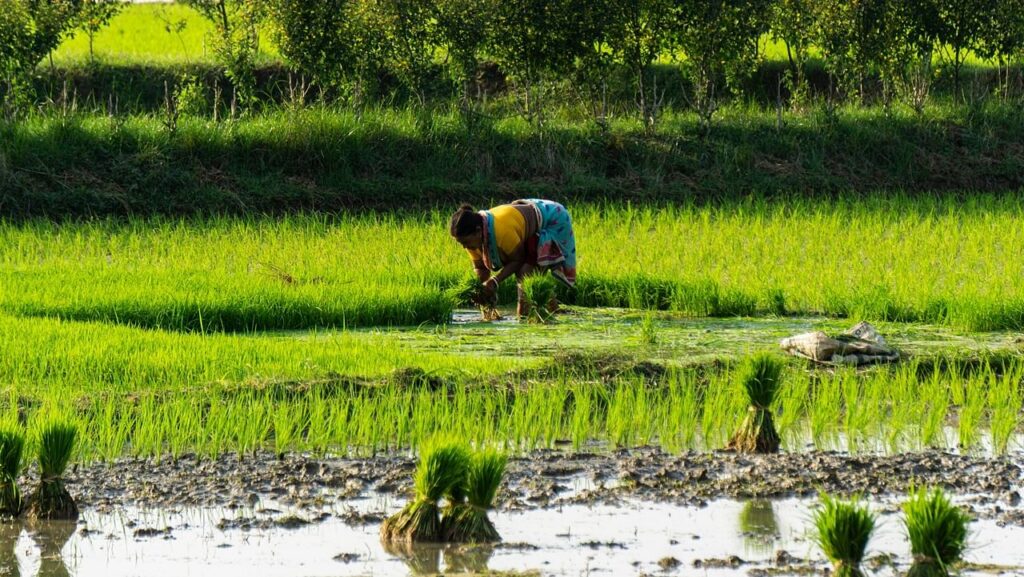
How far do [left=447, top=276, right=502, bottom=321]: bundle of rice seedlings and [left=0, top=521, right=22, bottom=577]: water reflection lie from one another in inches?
148

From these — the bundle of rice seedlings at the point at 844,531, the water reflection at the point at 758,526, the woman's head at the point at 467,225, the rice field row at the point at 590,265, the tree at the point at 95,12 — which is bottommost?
the rice field row at the point at 590,265

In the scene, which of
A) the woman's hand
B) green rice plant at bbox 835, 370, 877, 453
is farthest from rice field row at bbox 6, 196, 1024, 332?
green rice plant at bbox 835, 370, 877, 453

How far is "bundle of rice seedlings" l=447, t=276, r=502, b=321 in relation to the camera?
7848 mm

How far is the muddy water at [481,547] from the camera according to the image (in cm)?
390

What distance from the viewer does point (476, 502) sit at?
13.2 feet

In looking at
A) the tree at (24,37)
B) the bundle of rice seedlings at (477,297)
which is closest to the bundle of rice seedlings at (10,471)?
the bundle of rice seedlings at (477,297)

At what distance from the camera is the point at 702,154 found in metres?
14.9

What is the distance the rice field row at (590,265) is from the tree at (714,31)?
2775 millimetres

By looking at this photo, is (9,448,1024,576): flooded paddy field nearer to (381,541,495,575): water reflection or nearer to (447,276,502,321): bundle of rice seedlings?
(381,541,495,575): water reflection

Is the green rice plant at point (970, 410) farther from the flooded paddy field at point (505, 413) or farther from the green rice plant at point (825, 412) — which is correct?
the green rice plant at point (825, 412)

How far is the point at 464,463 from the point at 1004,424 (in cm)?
246

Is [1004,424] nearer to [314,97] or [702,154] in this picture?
[702,154]

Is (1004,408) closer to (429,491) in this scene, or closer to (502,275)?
(429,491)

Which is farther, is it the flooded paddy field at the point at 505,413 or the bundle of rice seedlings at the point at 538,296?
the bundle of rice seedlings at the point at 538,296
